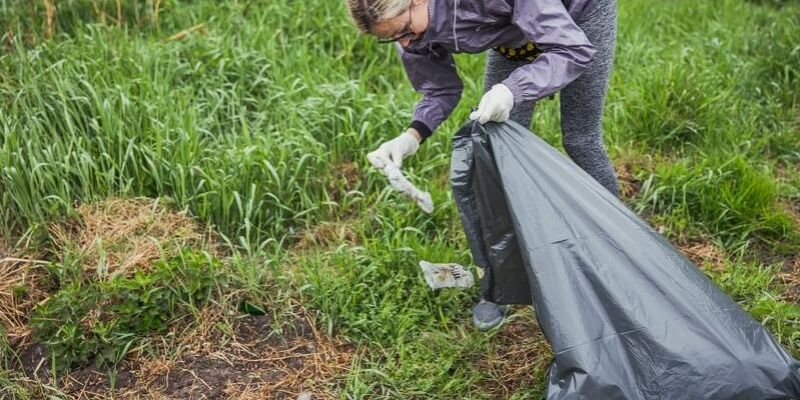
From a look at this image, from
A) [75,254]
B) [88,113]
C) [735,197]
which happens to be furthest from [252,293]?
[735,197]

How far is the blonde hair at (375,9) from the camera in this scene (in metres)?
2.38

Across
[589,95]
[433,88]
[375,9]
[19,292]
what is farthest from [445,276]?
[19,292]

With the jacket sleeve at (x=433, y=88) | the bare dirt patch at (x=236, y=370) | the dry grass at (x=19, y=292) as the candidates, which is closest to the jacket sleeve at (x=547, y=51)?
the jacket sleeve at (x=433, y=88)

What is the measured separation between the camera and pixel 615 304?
227 centimetres

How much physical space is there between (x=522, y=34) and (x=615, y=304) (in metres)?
0.85

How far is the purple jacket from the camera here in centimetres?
235

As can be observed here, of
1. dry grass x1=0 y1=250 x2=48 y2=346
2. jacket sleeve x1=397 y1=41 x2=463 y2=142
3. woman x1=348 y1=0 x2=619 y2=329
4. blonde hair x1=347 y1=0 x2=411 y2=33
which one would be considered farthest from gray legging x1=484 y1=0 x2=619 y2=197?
dry grass x1=0 y1=250 x2=48 y2=346

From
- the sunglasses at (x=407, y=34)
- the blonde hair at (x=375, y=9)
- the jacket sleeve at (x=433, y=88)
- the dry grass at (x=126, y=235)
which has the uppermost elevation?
the blonde hair at (x=375, y=9)

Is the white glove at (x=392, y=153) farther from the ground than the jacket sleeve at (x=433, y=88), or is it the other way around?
the jacket sleeve at (x=433, y=88)

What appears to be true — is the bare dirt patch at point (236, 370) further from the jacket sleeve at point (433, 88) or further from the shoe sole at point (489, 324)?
the jacket sleeve at point (433, 88)

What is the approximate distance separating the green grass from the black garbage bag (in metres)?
0.60

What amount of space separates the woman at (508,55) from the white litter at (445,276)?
143 mm

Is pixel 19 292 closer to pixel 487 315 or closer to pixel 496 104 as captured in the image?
pixel 487 315

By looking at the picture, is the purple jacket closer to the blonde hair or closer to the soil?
the blonde hair
